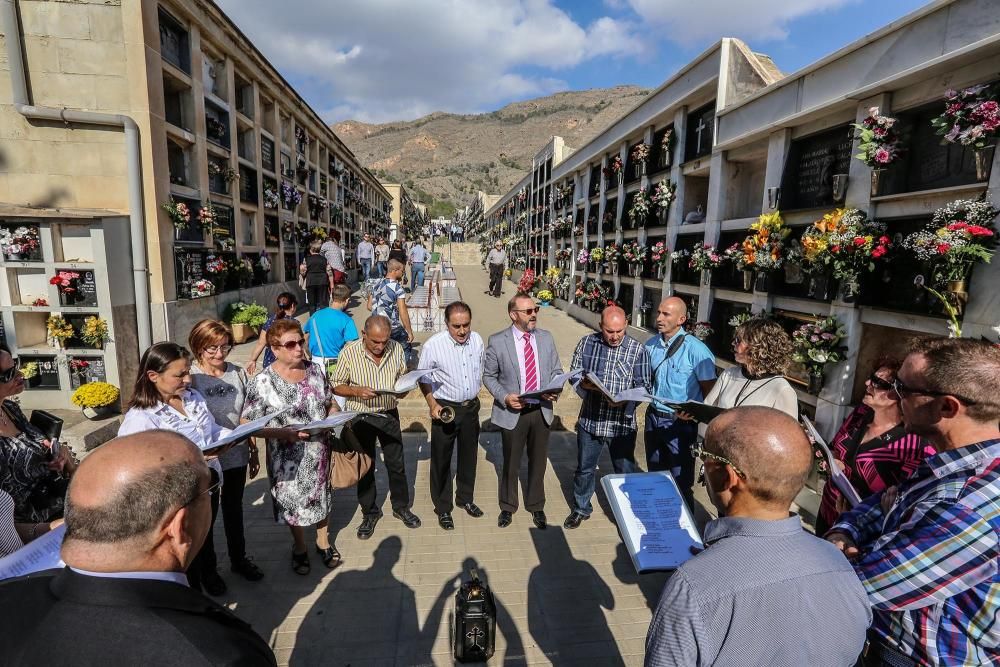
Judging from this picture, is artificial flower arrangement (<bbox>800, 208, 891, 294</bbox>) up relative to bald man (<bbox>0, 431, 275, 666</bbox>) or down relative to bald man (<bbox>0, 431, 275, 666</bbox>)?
up


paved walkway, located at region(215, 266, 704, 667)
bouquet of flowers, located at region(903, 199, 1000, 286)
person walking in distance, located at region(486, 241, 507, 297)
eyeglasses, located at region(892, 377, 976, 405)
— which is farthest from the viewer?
person walking in distance, located at region(486, 241, 507, 297)

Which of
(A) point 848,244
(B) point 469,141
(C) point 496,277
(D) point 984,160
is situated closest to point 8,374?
(A) point 848,244

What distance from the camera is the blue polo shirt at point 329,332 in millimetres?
4629

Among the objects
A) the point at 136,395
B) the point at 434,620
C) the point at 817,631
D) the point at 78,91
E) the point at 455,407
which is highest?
the point at 78,91

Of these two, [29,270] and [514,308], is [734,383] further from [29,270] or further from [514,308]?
[29,270]

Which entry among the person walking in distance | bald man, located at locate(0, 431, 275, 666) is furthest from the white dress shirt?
the person walking in distance

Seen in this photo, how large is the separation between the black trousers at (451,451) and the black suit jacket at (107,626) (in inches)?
101

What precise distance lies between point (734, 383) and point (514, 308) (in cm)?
159

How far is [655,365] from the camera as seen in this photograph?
3619mm

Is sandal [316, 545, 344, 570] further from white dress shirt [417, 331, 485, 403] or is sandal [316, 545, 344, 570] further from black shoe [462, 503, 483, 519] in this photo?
white dress shirt [417, 331, 485, 403]

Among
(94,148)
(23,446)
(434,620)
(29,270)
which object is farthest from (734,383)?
(94,148)

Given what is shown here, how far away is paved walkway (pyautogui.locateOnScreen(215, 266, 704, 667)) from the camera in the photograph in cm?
255

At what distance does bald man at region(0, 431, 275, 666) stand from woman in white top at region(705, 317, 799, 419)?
2681mm

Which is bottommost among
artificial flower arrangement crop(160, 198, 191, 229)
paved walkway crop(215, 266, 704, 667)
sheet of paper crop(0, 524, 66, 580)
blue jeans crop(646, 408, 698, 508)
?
paved walkway crop(215, 266, 704, 667)
